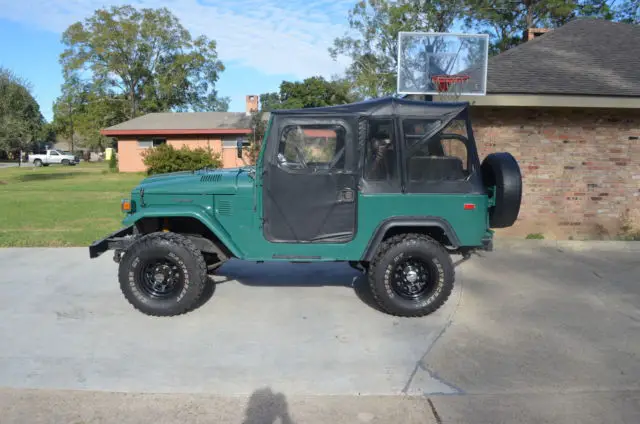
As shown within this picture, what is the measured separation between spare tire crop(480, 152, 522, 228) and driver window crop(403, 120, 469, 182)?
356 millimetres

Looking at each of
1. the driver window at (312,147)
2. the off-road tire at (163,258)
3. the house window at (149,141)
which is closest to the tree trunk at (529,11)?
the house window at (149,141)

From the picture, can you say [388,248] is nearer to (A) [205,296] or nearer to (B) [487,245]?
(B) [487,245]

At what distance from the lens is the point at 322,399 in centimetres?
359

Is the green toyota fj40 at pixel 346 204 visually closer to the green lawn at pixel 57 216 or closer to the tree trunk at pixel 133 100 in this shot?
the green lawn at pixel 57 216

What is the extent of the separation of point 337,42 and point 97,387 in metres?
36.4

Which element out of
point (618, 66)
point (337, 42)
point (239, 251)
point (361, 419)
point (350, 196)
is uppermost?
point (337, 42)

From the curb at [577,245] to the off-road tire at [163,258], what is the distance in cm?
561

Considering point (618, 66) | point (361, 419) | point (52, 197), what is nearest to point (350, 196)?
point (361, 419)

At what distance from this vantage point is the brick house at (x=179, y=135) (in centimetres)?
3100

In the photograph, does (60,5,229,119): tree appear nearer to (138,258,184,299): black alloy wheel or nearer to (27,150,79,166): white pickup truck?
(27,150,79,166): white pickup truck

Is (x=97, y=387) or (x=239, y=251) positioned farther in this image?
(x=239, y=251)

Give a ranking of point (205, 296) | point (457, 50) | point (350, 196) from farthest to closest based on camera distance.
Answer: point (457, 50) < point (205, 296) < point (350, 196)

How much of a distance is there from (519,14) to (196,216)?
30.9 metres

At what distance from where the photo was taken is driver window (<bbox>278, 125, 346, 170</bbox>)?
5.11m
